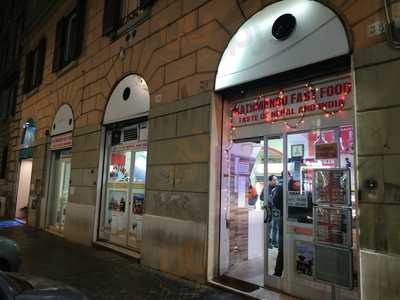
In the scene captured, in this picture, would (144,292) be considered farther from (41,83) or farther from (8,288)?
(41,83)

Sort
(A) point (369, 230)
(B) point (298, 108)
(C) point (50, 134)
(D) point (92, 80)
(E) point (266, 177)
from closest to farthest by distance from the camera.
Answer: (A) point (369, 230) → (B) point (298, 108) → (E) point (266, 177) → (D) point (92, 80) → (C) point (50, 134)

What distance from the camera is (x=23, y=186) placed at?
14062 mm

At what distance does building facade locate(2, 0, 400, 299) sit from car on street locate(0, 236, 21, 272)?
248 cm

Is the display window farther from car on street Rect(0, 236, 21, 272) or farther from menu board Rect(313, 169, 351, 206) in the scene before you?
menu board Rect(313, 169, 351, 206)

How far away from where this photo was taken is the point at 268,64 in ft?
16.3

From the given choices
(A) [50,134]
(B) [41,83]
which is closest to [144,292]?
(A) [50,134]

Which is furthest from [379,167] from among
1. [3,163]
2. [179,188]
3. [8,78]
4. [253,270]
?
[8,78]

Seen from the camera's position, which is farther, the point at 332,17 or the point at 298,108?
the point at 298,108

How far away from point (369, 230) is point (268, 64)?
2.63 meters

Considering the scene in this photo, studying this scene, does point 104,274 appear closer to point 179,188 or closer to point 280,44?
point 179,188

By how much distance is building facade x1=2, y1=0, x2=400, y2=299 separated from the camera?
3730 mm

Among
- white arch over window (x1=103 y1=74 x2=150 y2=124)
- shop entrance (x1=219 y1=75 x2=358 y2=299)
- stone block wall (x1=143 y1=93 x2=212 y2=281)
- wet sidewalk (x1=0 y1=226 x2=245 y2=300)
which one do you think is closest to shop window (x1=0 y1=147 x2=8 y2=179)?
wet sidewalk (x1=0 y1=226 x2=245 y2=300)

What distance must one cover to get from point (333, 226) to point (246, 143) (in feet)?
6.91

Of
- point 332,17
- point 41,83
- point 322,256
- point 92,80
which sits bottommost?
point 322,256
